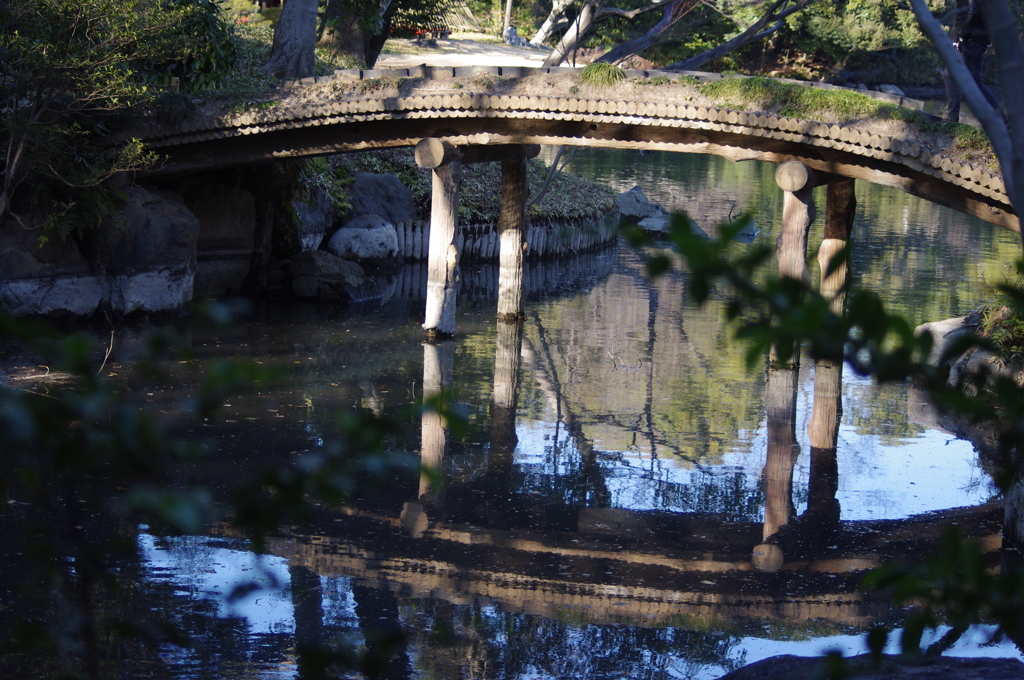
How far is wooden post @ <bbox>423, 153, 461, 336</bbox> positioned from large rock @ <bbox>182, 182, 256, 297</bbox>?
337cm

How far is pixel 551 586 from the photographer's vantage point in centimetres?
523

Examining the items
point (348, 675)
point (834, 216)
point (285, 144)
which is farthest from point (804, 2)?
point (348, 675)

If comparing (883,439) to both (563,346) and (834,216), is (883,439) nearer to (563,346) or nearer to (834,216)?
(834,216)

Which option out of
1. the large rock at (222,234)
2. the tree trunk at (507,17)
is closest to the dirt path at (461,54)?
the tree trunk at (507,17)

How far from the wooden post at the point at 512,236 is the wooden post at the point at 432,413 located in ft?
4.11

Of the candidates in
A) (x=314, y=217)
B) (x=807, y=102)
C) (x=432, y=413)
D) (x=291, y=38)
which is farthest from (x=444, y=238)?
(x=432, y=413)

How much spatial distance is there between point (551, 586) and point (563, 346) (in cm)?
588

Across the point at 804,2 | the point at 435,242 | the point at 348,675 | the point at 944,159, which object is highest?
the point at 804,2

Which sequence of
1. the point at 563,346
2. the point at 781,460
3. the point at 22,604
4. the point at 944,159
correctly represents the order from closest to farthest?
the point at 22,604 → the point at 781,460 → the point at 944,159 → the point at 563,346

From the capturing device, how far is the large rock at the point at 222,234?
12.2m

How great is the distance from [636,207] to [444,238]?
33.8 feet

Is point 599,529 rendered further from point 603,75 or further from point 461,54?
point 461,54

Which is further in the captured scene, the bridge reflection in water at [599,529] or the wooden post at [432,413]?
the wooden post at [432,413]

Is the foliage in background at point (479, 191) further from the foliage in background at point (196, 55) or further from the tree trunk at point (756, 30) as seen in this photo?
the foliage in background at point (196, 55)
